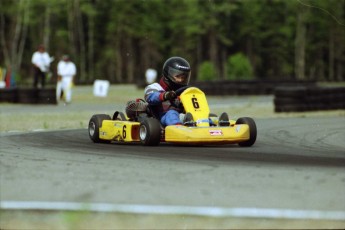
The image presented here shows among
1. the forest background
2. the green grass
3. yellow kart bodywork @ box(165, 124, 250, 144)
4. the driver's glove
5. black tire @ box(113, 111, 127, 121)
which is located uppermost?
the forest background

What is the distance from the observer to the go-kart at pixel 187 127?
34.2 feet

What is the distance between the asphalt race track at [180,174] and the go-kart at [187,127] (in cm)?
14

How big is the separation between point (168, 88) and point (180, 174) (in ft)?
13.8

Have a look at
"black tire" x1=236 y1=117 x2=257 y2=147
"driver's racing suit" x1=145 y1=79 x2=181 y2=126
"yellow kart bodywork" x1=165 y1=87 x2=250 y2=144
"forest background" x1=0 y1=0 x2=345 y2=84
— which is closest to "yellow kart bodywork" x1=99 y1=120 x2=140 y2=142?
"driver's racing suit" x1=145 y1=79 x2=181 y2=126

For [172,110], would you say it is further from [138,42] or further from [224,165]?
[138,42]

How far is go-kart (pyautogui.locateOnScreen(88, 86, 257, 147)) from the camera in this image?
34.2 feet

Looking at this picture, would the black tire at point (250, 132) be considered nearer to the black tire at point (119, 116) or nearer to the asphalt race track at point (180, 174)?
the asphalt race track at point (180, 174)

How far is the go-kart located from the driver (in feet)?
0.36

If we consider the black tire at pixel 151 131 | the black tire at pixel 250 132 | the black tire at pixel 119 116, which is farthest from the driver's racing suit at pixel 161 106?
the black tire at pixel 250 132

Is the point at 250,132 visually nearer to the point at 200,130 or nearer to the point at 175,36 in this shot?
the point at 200,130

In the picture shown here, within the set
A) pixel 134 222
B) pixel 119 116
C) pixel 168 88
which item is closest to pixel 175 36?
pixel 119 116

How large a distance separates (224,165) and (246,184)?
1.46 metres

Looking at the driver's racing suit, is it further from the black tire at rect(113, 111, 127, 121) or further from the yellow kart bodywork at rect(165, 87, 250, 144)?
the black tire at rect(113, 111, 127, 121)

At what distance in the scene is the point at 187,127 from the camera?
10477 millimetres
